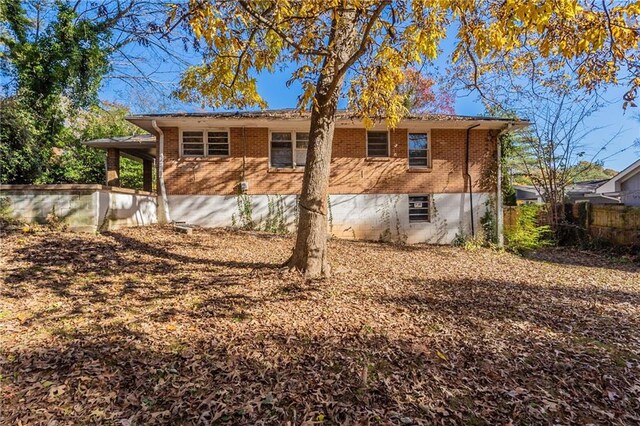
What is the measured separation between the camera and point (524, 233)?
10984mm

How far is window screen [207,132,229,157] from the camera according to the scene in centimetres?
1078

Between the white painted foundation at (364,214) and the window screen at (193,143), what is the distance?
4.97 feet

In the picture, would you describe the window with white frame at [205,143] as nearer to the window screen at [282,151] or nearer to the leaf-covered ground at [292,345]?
the window screen at [282,151]

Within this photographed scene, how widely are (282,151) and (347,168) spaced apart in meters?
2.33

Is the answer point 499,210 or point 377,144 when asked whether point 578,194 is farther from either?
point 377,144

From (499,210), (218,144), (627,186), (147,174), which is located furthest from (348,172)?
(627,186)

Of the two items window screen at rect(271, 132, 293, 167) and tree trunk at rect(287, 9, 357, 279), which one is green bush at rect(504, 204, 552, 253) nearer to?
window screen at rect(271, 132, 293, 167)

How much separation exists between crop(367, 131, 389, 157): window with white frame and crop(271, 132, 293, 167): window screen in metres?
2.76

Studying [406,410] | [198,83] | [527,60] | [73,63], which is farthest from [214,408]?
[73,63]

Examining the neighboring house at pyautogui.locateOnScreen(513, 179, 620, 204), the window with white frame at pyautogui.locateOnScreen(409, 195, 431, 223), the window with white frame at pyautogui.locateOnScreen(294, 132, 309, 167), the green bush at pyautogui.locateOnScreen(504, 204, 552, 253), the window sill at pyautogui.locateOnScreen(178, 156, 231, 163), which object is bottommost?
the green bush at pyautogui.locateOnScreen(504, 204, 552, 253)

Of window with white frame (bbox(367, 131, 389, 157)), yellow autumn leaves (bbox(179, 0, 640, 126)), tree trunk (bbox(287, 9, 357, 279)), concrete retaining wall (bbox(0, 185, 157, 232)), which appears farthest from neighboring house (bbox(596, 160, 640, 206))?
concrete retaining wall (bbox(0, 185, 157, 232))

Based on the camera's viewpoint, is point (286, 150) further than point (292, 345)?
Yes

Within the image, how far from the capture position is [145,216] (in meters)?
9.73

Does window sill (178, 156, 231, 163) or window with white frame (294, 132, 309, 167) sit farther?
window with white frame (294, 132, 309, 167)
